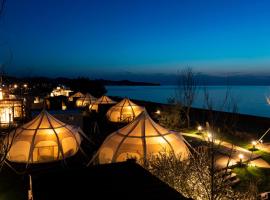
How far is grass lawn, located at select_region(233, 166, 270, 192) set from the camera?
8500 millimetres

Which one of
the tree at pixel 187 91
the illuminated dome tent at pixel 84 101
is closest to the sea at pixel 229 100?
the tree at pixel 187 91

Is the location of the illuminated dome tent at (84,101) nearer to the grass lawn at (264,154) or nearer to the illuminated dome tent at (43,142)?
the illuminated dome tent at (43,142)

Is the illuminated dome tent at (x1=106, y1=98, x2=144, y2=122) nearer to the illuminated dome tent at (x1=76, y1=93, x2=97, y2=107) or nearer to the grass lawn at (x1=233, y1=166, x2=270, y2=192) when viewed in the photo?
the illuminated dome tent at (x1=76, y1=93, x2=97, y2=107)

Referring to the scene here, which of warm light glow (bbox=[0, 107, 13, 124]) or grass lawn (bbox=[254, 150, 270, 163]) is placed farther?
warm light glow (bbox=[0, 107, 13, 124])

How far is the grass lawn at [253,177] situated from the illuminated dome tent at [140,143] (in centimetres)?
210

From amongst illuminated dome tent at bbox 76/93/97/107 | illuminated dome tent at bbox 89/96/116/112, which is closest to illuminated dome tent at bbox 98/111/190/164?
illuminated dome tent at bbox 89/96/116/112

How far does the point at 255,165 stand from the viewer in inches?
412

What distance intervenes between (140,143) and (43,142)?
14.8 feet

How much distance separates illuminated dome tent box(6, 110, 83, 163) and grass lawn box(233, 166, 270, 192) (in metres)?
7.07

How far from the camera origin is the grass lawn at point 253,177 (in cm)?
850

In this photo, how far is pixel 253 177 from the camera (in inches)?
366

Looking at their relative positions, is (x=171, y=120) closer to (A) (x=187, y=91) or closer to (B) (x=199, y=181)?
(A) (x=187, y=91)

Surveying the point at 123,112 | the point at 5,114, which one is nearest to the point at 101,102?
the point at 123,112

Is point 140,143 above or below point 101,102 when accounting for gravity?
below
